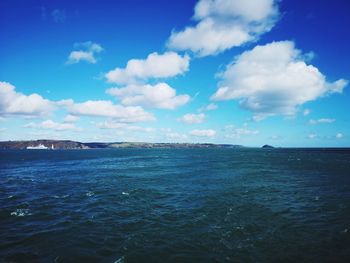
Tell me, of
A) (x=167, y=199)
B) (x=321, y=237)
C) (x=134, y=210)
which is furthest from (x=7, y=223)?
(x=321, y=237)

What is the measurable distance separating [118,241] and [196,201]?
14960 millimetres

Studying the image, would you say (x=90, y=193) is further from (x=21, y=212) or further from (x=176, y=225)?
(x=176, y=225)

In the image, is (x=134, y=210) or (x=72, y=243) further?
(x=134, y=210)

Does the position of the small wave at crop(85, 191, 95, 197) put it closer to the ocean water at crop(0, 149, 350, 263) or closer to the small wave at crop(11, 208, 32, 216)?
the ocean water at crop(0, 149, 350, 263)

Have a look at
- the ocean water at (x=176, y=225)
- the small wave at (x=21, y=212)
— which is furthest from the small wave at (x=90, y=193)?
the small wave at (x=21, y=212)

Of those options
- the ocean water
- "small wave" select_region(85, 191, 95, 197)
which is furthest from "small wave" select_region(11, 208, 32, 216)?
"small wave" select_region(85, 191, 95, 197)

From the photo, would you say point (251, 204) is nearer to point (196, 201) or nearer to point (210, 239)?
point (196, 201)

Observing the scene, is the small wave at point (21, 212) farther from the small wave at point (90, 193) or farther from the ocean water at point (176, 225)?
the small wave at point (90, 193)

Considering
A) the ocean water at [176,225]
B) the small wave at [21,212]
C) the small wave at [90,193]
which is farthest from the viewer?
the small wave at [90,193]

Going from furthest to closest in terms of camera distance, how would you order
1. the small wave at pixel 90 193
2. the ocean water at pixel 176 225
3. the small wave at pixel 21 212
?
the small wave at pixel 90 193 < the small wave at pixel 21 212 < the ocean water at pixel 176 225

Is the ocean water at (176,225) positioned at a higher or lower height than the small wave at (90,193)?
higher

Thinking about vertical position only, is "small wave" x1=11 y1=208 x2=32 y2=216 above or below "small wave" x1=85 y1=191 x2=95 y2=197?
below

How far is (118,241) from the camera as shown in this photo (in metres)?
19.8

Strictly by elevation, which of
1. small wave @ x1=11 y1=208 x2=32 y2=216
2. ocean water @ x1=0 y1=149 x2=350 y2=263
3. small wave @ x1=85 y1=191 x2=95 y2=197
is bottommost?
small wave @ x1=11 y1=208 x2=32 y2=216
